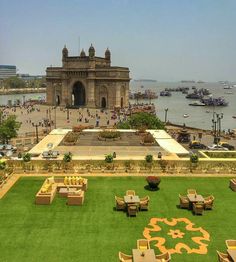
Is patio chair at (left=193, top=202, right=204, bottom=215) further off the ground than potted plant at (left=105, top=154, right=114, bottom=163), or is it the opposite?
potted plant at (left=105, top=154, right=114, bottom=163)

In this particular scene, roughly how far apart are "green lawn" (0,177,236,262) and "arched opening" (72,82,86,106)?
318 feet

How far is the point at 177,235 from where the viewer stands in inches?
697

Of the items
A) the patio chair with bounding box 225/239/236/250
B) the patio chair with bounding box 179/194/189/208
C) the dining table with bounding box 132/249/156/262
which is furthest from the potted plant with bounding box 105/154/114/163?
the dining table with bounding box 132/249/156/262

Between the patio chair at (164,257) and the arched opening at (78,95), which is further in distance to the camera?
the arched opening at (78,95)

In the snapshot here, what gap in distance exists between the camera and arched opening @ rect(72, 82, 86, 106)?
12075 centimetres

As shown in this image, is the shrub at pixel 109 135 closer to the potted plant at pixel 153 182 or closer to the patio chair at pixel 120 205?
the potted plant at pixel 153 182

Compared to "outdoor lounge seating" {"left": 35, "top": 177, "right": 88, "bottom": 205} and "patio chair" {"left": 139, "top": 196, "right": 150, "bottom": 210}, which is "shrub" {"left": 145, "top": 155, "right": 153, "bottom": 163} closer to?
"outdoor lounge seating" {"left": 35, "top": 177, "right": 88, "bottom": 205}

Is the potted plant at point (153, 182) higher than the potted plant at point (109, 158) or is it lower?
lower

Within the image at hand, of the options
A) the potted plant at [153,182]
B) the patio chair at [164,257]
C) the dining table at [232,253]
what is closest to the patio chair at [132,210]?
the potted plant at [153,182]

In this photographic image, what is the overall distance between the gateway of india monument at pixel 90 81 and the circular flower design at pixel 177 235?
A: 92.7 meters

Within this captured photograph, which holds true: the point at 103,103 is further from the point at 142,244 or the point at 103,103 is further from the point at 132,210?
the point at 142,244

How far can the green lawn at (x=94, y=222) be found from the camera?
16.0 meters

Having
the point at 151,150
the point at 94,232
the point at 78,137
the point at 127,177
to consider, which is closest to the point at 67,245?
the point at 94,232

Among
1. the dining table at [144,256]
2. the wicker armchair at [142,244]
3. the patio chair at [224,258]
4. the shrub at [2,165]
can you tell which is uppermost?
the shrub at [2,165]
